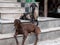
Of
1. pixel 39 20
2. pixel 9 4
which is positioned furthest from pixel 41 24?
pixel 9 4

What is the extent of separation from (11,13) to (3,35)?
1379 mm

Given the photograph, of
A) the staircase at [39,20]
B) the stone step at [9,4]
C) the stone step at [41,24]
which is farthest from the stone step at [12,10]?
the stone step at [41,24]

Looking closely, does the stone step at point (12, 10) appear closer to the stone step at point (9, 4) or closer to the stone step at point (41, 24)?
the stone step at point (9, 4)

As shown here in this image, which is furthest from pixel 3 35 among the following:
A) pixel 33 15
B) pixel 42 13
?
pixel 42 13

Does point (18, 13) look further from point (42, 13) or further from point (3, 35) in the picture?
point (42, 13)

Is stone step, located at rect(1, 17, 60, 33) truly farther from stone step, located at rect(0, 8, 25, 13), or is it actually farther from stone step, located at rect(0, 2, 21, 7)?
stone step, located at rect(0, 2, 21, 7)

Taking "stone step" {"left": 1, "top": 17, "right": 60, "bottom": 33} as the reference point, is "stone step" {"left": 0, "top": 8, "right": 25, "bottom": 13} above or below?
above

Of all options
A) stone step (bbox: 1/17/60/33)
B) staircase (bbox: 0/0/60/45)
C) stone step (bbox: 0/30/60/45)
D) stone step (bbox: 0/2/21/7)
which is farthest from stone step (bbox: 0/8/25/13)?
stone step (bbox: 0/30/60/45)

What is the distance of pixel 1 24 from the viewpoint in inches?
169

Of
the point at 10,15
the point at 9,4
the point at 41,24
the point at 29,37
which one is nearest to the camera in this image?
the point at 29,37

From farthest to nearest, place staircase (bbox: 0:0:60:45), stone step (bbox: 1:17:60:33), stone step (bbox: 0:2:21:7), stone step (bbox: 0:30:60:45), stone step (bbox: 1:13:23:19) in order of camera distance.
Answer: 1. stone step (bbox: 0:2:21:7)
2. stone step (bbox: 1:13:23:19)
3. staircase (bbox: 0:0:60:45)
4. stone step (bbox: 1:17:60:33)
5. stone step (bbox: 0:30:60:45)

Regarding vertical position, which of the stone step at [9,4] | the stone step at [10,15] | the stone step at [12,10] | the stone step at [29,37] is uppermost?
the stone step at [9,4]

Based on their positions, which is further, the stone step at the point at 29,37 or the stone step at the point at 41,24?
the stone step at the point at 41,24

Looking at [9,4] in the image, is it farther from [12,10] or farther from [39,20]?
[39,20]
